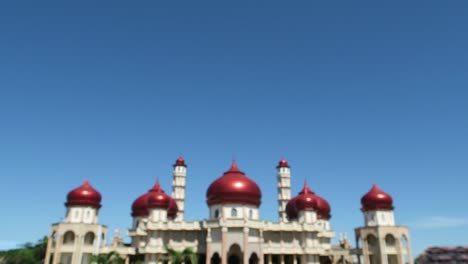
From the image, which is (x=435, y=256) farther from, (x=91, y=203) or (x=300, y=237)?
(x=91, y=203)

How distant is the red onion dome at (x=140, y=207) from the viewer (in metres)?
58.7

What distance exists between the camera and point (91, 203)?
52.1m

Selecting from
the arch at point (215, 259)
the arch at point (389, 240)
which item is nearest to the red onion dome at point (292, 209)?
the arch at point (389, 240)

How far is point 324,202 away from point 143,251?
29.5 metres

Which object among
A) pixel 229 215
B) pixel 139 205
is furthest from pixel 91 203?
pixel 229 215

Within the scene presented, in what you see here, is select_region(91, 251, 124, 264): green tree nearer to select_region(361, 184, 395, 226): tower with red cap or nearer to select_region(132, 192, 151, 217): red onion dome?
select_region(132, 192, 151, 217): red onion dome

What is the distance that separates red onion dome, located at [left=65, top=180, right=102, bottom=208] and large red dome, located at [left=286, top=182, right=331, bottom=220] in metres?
28.0

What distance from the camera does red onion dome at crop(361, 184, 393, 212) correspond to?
173 ft

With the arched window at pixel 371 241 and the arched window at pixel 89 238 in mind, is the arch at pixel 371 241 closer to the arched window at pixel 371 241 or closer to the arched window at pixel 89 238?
the arched window at pixel 371 241

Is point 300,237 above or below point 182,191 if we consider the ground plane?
below

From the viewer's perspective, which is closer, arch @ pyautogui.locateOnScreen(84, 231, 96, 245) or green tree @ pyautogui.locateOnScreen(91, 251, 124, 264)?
green tree @ pyautogui.locateOnScreen(91, 251, 124, 264)

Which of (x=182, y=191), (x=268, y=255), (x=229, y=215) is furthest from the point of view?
(x=182, y=191)

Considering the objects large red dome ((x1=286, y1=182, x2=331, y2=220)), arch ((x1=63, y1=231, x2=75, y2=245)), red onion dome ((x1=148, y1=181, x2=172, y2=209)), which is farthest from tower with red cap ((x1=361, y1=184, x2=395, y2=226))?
arch ((x1=63, y1=231, x2=75, y2=245))

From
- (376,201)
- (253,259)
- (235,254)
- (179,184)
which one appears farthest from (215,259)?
(376,201)
